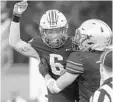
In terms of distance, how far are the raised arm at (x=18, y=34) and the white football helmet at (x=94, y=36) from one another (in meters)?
0.72

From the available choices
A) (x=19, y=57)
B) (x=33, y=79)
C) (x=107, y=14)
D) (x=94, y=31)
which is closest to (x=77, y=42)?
(x=94, y=31)

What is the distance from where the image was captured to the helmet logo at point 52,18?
5.89 m

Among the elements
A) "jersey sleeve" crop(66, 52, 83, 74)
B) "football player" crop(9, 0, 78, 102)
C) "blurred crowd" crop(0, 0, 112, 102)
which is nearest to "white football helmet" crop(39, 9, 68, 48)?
"football player" crop(9, 0, 78, 102)

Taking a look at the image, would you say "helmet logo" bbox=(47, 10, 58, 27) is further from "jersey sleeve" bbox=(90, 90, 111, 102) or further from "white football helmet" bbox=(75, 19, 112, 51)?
"jersey sleeve" bbox=(90, 90, 111, 102)

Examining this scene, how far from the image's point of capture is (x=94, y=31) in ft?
17.6

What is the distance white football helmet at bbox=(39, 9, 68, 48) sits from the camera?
5.84 m

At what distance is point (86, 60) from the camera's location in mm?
5199

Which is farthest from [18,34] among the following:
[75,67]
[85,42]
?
[75,67]

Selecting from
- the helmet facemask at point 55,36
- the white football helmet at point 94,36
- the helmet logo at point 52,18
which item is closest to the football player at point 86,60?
the white football helmet at point 94,36

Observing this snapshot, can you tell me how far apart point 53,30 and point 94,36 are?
1.99 ft

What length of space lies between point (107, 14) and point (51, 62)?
12.8 metres

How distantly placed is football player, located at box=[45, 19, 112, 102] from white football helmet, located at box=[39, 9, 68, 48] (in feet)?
0.94

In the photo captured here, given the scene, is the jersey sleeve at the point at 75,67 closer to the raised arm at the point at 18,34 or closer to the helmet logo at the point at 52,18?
the helmet logo at the point at 52,18

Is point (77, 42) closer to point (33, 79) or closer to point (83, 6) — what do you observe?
point (33, 79)
